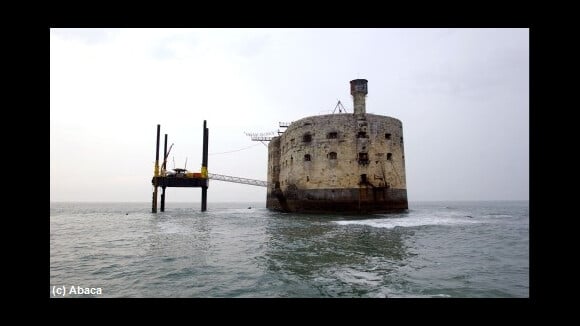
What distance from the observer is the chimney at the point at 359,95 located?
78.2 feet

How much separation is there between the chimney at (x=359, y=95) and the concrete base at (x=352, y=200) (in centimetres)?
580

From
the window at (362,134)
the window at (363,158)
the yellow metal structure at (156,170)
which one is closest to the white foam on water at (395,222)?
the window at (363,158)

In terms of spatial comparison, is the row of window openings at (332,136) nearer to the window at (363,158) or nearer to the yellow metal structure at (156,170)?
the window at (363,158)

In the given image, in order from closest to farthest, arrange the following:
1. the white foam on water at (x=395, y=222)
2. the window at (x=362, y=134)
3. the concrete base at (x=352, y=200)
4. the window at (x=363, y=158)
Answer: the white foam on water at (x=395, y=222) < the concrete base at (x=352, y=200) < the window at (x=363, y=158) < the window at (x=362, y=134)

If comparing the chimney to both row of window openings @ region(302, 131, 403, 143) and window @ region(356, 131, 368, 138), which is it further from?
row of window openings @ region(302, 131, 403, 143)

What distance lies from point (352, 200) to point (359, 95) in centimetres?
772

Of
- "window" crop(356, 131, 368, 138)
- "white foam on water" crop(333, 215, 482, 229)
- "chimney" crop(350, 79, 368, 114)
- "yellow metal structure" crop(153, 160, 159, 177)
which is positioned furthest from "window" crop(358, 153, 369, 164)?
"yellow metal structure" crop(153, 160, 159, 177)

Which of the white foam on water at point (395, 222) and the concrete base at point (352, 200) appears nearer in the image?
the white foam on water at point (395, 222)

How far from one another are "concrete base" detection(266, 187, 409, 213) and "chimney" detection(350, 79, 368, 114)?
5801mm

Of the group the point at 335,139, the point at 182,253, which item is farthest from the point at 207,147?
the point at 182,253

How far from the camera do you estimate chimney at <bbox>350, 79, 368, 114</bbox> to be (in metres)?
23.8

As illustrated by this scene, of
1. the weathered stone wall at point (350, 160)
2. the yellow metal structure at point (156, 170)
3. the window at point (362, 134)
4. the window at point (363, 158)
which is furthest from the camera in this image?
the yellow metal structure at point (156, 170)
